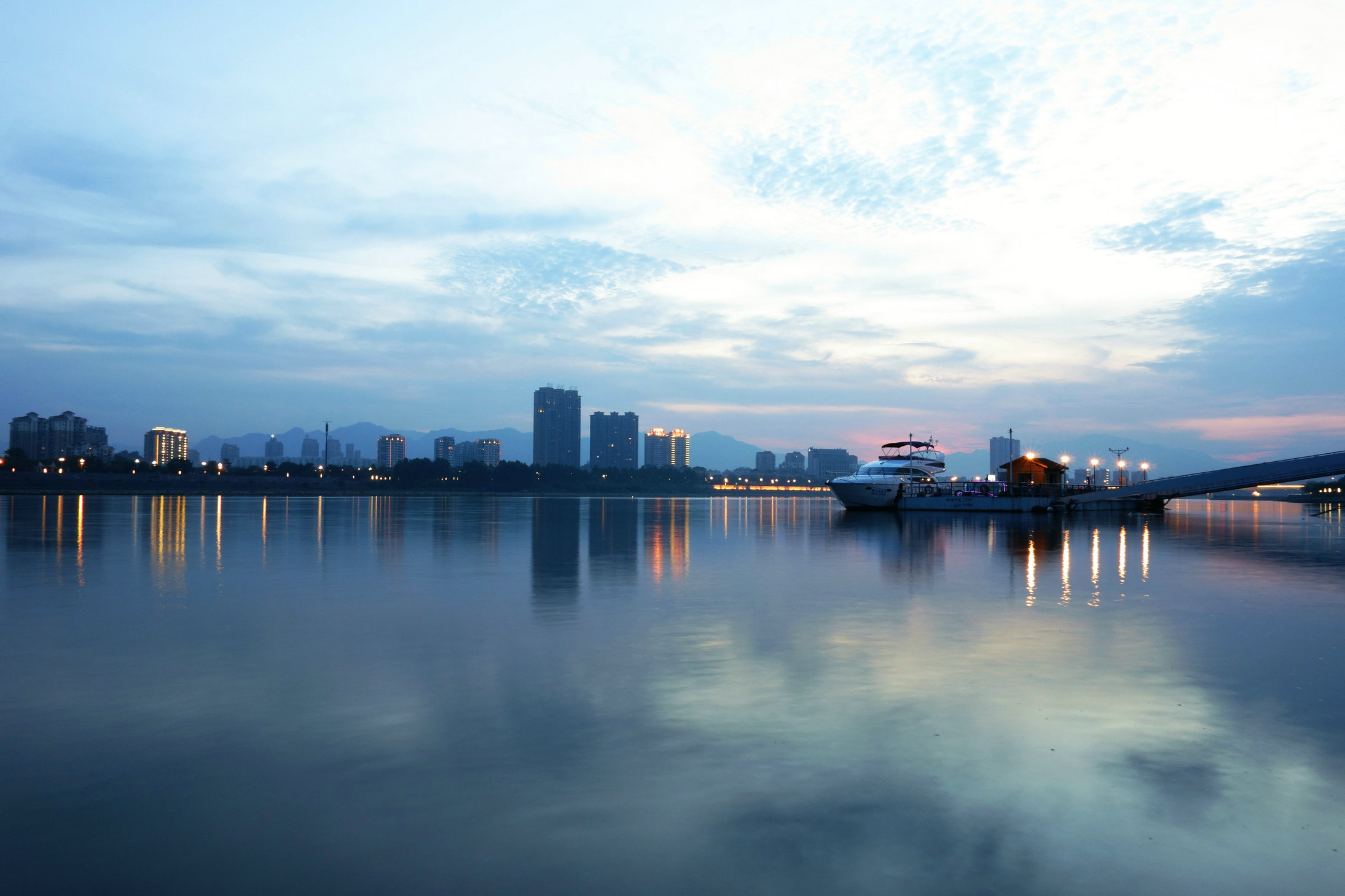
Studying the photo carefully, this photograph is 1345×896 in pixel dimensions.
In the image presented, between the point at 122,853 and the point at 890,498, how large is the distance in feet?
213

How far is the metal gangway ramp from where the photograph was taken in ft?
180

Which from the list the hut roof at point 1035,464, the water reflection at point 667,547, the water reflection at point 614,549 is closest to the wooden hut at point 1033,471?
the hut roof at point 1035,464

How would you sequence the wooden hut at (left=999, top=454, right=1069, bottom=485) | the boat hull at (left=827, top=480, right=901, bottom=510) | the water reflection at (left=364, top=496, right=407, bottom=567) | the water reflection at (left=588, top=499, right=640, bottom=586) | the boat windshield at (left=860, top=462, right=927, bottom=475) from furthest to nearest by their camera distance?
the wooden hut at (left=999, top=454, right=1069, bottom=485) < the boat windshield at (left=860, top=462, right=927, bottom=475) < the boat hull at (left=827, top=480, right=901, bottom=510) < the water reflection at (left=364, top=496, right=407, bottom=567) < the water reflection at (left=588, top=499, right=640, bottom=586)

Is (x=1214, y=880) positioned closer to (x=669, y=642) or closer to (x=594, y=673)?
(x=594, y=673)

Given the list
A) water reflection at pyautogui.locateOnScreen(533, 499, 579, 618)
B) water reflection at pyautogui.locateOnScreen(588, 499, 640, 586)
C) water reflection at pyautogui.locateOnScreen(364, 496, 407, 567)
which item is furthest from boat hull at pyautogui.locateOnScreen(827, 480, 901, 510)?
water reflection at pyautogui.locateOnScreen(364, 496, 407, 567)

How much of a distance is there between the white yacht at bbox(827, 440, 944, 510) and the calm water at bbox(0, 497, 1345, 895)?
4764 centimetres

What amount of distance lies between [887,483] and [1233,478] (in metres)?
23.8

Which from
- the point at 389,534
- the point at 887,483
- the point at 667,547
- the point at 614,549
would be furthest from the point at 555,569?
the point at 887,483

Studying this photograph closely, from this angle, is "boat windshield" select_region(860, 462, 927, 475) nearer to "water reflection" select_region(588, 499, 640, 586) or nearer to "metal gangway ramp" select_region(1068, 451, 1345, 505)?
"metal gangway ramp" select_region(1068, 451, 1345, 505)

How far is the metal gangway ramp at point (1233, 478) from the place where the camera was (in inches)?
2156

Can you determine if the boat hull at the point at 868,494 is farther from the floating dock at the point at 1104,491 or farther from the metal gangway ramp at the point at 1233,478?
the metal gangway ramp at the point at 1233,478

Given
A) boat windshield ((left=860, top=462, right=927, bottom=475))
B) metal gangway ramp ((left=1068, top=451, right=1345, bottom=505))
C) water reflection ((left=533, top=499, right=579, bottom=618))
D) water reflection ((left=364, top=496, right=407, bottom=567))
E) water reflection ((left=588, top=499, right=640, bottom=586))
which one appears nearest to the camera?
water reflection ((left=533, top=499, right=579, bottom=618))

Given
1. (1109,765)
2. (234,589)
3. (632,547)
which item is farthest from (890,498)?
(1109,765)

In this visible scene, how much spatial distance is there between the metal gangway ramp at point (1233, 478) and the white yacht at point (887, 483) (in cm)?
1117
